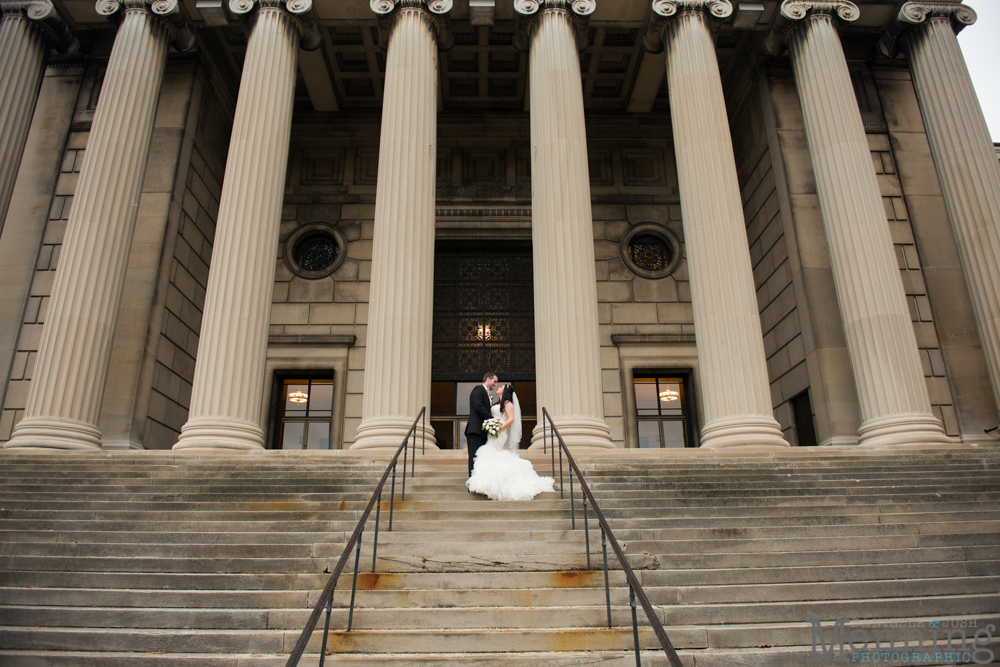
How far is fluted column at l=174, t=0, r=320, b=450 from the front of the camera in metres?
12.1

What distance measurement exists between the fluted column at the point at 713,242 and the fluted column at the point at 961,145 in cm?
510

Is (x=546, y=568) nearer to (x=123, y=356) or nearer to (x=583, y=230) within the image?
(x=583, y=230)

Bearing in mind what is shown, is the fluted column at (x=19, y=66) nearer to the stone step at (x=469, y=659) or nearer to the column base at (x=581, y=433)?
the column base at (x=581, y=433)

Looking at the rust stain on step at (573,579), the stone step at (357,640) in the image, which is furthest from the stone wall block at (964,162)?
the stone step at (357,640)

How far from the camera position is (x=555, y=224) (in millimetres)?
13445

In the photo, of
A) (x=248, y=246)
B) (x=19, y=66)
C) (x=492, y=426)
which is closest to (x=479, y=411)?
(x=492, y=426)

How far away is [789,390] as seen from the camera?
16.8 meters

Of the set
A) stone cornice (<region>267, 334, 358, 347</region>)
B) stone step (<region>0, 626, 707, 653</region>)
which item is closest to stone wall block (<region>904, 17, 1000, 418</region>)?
stone step (<region>0, 626, 707, 653</region>)

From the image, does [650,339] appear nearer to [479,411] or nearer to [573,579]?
[479,411]

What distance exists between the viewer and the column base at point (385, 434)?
11.5 meters

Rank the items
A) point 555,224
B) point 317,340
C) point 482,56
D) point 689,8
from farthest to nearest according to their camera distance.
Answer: point 482,56 → point 317,340 → point 689,8 → point 555,224

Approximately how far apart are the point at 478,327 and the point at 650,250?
19.4 ft

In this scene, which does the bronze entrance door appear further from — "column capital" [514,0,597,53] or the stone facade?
"column capital" [514,0,597,53]

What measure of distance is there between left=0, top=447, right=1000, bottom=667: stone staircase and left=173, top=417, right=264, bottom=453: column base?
1.36 meters
